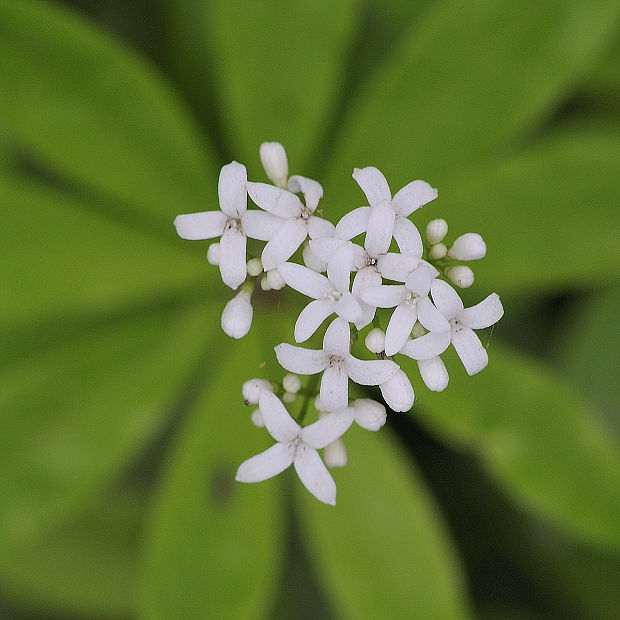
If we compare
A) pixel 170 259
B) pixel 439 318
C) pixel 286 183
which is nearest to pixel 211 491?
pixel 170 259

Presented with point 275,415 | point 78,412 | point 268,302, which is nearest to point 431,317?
point 275,415

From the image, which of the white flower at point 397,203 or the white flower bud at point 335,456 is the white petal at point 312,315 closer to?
the white flower at point 397,203

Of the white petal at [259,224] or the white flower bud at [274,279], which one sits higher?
the white petal at [259,224]

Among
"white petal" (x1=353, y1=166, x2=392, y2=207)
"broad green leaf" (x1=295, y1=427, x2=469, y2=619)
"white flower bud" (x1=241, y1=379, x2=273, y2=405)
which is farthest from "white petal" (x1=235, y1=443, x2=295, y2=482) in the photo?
"broad green leaf" (x1=295, y1=427, x2=469, y2=619)

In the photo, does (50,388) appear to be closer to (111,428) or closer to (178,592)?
(111,428)

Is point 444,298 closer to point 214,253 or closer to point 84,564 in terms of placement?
point 214,253

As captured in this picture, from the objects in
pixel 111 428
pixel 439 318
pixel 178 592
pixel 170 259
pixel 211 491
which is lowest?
pixel 178 592

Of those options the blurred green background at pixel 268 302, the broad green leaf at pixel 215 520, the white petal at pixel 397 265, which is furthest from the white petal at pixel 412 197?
the broad green leaf at pixel 215 520
